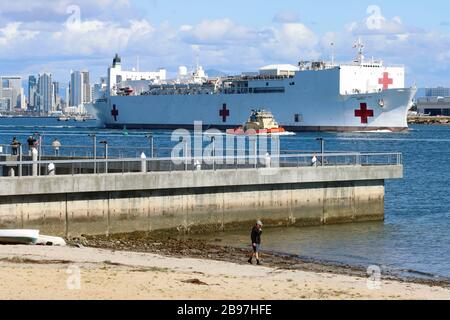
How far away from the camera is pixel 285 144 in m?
95.6

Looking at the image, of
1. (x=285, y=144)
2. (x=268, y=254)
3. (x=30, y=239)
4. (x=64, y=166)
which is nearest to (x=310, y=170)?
(x=268, y=254)

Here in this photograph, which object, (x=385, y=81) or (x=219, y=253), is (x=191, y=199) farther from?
(x=385, y=81)

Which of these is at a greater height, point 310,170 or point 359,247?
point 310,170

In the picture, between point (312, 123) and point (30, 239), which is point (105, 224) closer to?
point (30, 239)

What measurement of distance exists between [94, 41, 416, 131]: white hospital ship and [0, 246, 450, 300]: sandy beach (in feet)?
324

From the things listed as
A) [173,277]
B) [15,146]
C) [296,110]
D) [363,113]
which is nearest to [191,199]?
[15,146]

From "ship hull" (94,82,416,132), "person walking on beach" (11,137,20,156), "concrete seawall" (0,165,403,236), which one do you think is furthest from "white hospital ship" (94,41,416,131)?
"concrete seawall" (0,165,403,236)

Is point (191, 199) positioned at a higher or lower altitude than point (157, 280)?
higher

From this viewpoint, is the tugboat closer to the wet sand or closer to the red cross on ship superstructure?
the red cross on ship superstructure

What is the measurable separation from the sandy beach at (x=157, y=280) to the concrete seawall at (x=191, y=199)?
3499 millimetres

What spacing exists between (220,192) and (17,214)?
21.5ft

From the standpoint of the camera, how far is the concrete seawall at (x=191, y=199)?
25266 mm

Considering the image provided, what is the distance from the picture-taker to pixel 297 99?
407ft

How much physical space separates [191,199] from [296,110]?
97293 millimetres
